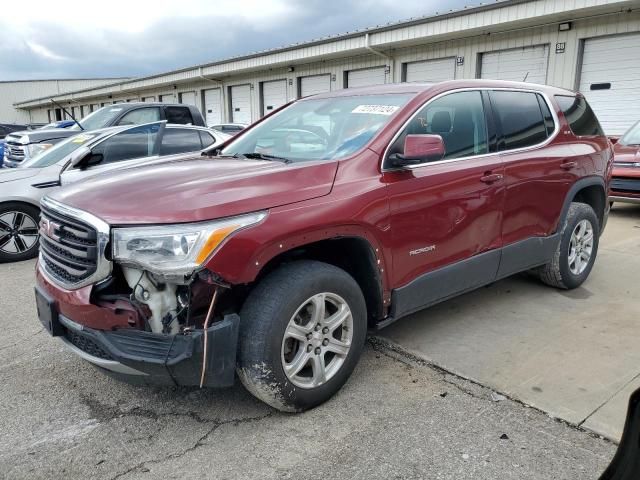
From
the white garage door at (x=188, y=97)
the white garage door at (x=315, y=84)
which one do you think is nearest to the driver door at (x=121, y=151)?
the white garage door at (x=315, y=84)

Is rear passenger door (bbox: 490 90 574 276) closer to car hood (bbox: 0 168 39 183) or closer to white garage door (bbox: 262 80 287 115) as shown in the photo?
car hood (bbox: 0 168 39 183)

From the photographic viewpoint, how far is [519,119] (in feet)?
13.6

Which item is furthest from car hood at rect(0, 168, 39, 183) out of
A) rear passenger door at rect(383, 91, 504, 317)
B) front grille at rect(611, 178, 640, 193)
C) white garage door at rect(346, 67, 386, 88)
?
white garage door at rect(346, 67, 386, 88)

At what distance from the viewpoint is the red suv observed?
2447 mm

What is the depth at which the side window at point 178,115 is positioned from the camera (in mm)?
10812

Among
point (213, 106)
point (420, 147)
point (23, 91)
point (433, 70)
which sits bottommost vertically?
point (420, 147)

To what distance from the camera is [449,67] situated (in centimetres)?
1440

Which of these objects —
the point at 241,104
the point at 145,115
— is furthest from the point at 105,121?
the point at 241,104

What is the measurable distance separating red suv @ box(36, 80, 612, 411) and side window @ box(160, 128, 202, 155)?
12.2 feet

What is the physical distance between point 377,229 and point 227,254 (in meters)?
0.97

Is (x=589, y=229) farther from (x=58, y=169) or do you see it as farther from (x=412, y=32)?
(x=412, y=32)

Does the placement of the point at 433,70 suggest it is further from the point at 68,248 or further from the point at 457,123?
the point at 68,248

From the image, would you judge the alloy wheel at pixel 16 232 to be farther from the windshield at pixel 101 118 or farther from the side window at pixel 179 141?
the windshield at pixel 101 118

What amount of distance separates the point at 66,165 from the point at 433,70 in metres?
11.1
